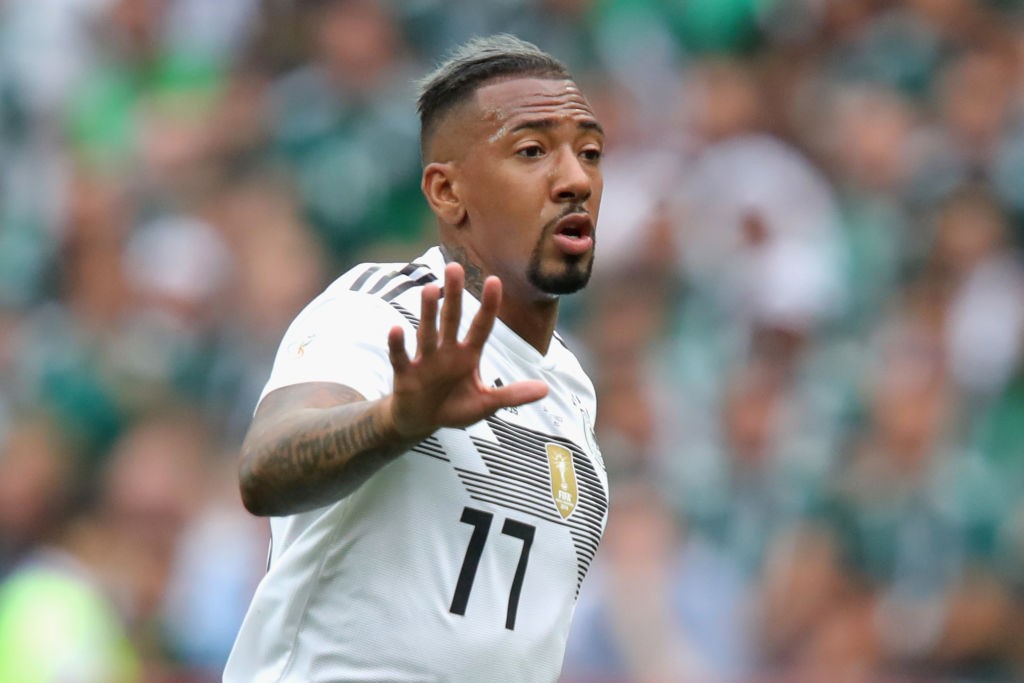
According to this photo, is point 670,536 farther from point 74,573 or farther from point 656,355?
point 74,573

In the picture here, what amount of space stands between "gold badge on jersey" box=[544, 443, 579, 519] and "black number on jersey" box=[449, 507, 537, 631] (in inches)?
5.5

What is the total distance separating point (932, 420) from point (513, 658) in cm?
505

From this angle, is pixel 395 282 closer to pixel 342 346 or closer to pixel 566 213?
pixel 342 346

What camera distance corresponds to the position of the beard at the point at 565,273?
3717 mm

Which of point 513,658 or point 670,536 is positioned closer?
point 513,658

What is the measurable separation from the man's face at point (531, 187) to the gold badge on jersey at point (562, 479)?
14.4 inches

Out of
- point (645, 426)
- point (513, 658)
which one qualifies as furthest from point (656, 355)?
point (513, 658)

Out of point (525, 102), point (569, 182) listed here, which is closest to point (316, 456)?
point (569, 182)

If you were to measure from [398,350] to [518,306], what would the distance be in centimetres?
101

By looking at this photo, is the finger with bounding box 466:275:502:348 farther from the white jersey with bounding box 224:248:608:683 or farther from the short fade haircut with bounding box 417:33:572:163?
the short fade haircut with bounding box 417:33:572:163

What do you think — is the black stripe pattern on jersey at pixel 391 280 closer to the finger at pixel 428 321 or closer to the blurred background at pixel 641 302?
the finger at pixel 428 321

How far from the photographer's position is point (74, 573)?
734 centimetres

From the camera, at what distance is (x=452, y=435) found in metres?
3.49

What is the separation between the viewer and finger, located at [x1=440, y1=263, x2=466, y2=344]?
287 centimetres
